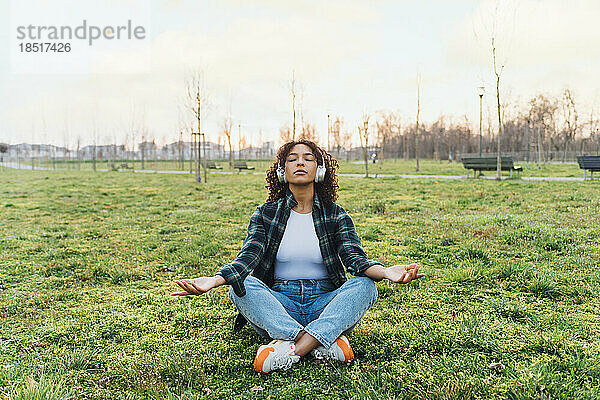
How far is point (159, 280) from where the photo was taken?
5.29 m

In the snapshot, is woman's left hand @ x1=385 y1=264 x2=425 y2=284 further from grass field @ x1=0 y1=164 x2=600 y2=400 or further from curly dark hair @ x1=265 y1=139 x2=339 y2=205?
curly dark hair @ x1=265 y1=139 x2=339 y2=205

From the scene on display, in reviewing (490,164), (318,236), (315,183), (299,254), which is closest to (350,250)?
(318,236)

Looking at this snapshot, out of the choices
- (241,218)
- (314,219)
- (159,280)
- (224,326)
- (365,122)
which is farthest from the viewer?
(365,122)

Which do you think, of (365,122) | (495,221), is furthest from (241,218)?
(365,122)

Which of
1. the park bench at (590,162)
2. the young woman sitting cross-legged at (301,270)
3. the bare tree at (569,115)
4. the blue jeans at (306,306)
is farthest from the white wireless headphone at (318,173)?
the bare tree at (569,115)

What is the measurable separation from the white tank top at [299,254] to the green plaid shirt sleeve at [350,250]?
19 cm

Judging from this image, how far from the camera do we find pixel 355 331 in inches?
138

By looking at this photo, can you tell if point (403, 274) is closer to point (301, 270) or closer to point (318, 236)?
point (318, 236)

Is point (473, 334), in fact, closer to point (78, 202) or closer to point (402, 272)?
point (402, 272)

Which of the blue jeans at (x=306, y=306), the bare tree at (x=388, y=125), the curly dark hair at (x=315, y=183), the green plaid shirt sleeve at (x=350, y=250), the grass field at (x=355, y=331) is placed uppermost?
the bare tree at (x=388, y=125)

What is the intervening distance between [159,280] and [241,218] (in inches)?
181

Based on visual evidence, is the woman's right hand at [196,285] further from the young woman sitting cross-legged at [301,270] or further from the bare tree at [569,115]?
the bare tree at [569,115]

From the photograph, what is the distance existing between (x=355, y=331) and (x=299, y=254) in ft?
2.64

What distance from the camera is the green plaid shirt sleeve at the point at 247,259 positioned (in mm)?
2900
